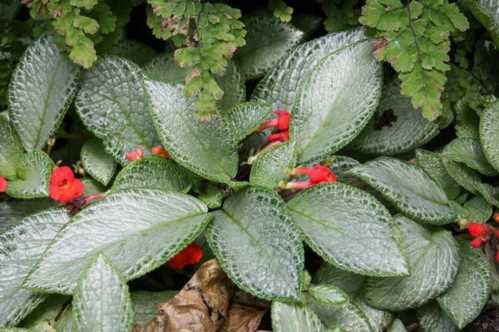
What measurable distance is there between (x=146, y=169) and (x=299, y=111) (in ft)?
1.27

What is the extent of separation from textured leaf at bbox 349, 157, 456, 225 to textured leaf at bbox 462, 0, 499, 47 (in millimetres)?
392

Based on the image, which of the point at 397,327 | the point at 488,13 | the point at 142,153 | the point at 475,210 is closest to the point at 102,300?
the point at 142,153

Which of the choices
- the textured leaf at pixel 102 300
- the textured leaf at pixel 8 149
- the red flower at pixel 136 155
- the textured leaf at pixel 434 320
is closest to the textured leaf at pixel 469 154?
the textured leaf at pixel 434 320

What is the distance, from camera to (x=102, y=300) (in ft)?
4.06

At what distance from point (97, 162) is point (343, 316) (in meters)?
0.70

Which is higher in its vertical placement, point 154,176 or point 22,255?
point 154,176

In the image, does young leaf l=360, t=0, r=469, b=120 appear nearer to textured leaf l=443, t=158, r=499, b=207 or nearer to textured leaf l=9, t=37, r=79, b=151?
textured leaf l=443, t=158, r=499, b=207

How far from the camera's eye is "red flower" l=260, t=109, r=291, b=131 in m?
1.56

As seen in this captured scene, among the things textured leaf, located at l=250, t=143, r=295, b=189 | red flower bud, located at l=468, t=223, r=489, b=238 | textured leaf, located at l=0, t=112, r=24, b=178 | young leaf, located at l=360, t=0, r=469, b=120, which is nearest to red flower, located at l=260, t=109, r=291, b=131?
textured leaf, located at l=250, t=143, r=295, b=189

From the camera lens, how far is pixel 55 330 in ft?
4.50

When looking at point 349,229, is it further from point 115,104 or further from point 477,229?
point 115,104

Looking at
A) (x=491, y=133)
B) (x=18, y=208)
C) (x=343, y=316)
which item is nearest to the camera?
(x=343, y=316)

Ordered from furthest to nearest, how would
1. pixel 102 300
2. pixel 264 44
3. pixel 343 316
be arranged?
pixel 264 44 → pixel 343 316 → pixel 102 300

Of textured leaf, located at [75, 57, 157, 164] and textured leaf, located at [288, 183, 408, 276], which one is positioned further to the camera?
textured leaf, located at [75, 57, 157, 164]
